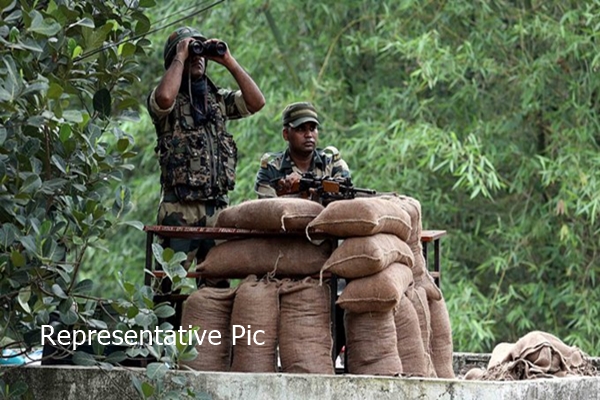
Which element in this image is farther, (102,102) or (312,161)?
(312,161)

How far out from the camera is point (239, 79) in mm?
7230

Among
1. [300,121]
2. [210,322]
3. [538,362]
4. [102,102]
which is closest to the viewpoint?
[102,102]

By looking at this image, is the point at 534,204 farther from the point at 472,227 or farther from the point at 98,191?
the point at 98,191

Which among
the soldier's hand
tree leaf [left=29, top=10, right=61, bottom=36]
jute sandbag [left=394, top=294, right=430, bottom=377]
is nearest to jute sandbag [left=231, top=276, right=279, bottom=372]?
jute sandbag [left=394, top=294, right=430, bottom=377]

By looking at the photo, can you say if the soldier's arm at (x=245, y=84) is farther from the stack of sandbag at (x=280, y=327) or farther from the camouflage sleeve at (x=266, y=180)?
the stack of sandbag at (x=280, y=327)

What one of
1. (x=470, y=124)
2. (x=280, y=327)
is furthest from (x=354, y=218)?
(x=470, y=124)

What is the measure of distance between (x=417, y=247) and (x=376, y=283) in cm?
90

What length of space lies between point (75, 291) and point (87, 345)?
0.97 meters

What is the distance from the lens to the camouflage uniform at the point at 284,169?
24.1 ft

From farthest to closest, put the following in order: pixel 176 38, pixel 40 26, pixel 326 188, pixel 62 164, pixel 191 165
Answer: pixel 176 38 → pixel 191 165 → pixel 326 188 → pixel 62 164 → pixel 40 26

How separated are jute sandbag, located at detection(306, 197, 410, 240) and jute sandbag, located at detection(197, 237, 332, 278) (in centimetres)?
17

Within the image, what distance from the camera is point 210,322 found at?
649cm

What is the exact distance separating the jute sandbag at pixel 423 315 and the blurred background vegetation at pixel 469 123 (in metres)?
4.16

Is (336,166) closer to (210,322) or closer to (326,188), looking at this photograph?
(326,188)
